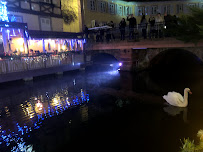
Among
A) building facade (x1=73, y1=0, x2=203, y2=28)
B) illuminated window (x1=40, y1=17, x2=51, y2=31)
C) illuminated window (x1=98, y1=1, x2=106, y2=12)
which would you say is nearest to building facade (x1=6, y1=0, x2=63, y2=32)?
illuminated window (x1=40, y1=17, x2=51, y2=31)

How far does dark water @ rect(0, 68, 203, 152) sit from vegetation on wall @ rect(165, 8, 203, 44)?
3672 mm

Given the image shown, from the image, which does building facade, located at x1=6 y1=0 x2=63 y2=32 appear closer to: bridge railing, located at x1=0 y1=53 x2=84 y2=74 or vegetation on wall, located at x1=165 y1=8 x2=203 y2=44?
bridge railing, located at x1=0 y1=53 x2=84 y2=74

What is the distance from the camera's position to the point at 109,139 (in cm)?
545

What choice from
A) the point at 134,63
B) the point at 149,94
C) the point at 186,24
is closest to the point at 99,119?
the point at 149,94

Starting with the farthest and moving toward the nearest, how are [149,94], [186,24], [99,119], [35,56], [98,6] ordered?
[98,6]
[35,56]
[186,24]
[149,94]
[99,119]

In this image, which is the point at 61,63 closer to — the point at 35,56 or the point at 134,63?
the point at 35,56

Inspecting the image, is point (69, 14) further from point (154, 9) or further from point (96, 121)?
point (96, 121)

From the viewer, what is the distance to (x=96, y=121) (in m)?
6.67

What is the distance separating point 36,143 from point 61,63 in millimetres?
12810

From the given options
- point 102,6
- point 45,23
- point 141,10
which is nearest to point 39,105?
point 45,23

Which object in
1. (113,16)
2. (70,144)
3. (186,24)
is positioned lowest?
(70,144)

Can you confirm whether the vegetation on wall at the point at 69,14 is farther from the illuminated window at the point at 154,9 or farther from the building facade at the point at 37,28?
the illuminated window at the point at 154,9

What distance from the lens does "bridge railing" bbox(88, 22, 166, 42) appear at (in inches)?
608

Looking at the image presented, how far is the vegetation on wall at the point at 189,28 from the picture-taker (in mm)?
10669
